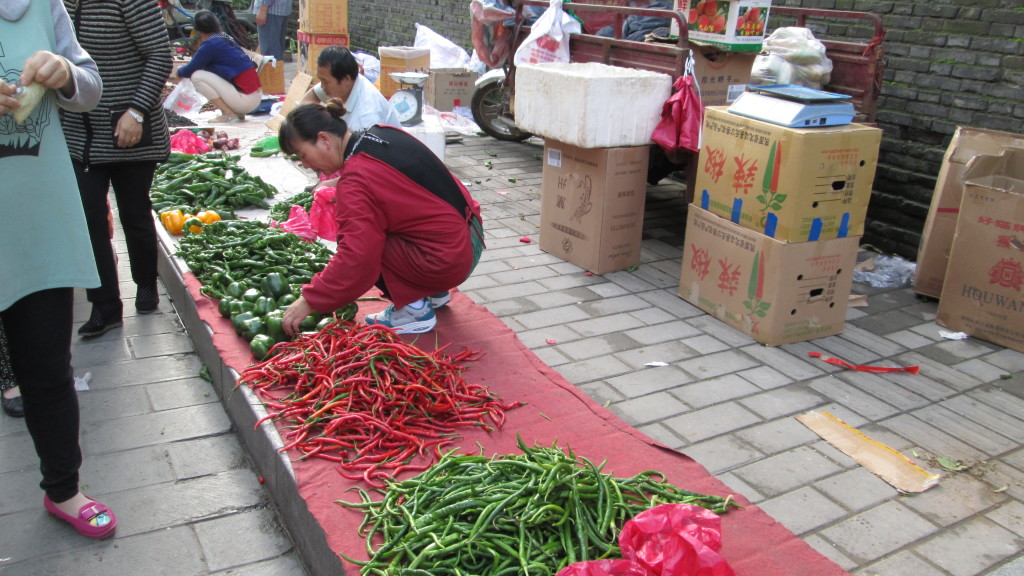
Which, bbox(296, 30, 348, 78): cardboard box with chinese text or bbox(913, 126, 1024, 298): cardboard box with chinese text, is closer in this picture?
bbox(913, 126, 1024, 298): cardboard box with chinese text

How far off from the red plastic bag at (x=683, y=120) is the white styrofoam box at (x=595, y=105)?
0.09m

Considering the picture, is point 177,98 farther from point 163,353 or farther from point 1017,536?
point 1017,536

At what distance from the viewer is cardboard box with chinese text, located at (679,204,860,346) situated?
4.23m

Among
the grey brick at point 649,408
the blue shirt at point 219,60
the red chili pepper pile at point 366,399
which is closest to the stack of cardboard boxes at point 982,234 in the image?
the grey brick at point 649,408

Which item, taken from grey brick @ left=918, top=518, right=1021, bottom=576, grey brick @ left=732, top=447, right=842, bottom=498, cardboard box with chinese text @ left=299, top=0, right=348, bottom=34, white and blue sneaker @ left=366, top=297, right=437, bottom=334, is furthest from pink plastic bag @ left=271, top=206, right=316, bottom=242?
cardboard box with chinese text @ left=299, top=0, right=348, bottom=34

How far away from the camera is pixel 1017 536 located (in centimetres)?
290

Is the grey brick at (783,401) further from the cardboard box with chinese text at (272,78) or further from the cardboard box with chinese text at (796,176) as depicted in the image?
the cardboard box with chinese text at (272,78)

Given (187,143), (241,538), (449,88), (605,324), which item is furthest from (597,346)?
(449,88)

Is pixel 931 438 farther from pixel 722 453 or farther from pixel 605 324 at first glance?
pixel 605 324

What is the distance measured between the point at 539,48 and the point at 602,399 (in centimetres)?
393

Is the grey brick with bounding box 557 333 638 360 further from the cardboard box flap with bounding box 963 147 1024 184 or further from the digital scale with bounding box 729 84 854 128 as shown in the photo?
the cardboard box flap with bounding box 963 147 1024 184

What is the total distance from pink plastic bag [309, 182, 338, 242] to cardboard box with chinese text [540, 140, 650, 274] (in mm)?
1514

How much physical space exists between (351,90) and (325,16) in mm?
6027

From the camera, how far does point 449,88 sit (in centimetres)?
985
